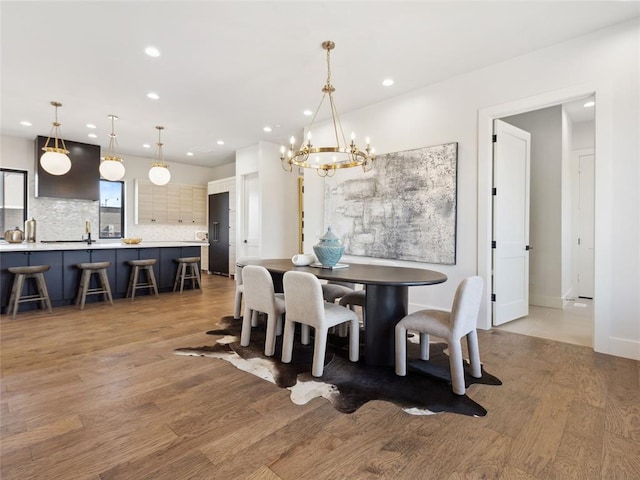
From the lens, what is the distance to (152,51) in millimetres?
3367

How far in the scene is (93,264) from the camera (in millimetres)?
4824

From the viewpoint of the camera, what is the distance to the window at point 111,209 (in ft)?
25.0

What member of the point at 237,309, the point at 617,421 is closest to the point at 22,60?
the point at 237,309

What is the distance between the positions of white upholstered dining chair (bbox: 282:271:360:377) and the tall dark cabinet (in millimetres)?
5765

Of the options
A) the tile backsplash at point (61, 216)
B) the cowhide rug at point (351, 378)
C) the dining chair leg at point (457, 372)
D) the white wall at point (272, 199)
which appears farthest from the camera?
the white wall at point (272, 199)

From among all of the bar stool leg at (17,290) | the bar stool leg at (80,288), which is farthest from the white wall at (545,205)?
the bar stool leg at (17,290)

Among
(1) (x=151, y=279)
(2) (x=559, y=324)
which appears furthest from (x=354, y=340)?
(1) (x=151, y=279)

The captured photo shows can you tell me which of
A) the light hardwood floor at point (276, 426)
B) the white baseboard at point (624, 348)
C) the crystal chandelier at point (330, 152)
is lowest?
the light hardwood floor at point (276, 426)

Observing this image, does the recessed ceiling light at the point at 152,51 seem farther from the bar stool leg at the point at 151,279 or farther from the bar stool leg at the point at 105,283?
the bar stool leg at the point at 151,279

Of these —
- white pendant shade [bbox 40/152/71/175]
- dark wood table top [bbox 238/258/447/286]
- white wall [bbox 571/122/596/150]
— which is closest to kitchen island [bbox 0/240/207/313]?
white pendant shade [bbox 40/152/71/175]

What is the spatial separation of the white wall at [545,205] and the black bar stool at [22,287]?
6962mm

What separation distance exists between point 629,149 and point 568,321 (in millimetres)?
2239

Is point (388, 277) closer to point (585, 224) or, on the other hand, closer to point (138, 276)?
point (138, 276)

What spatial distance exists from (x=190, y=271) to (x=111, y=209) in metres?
3.10
